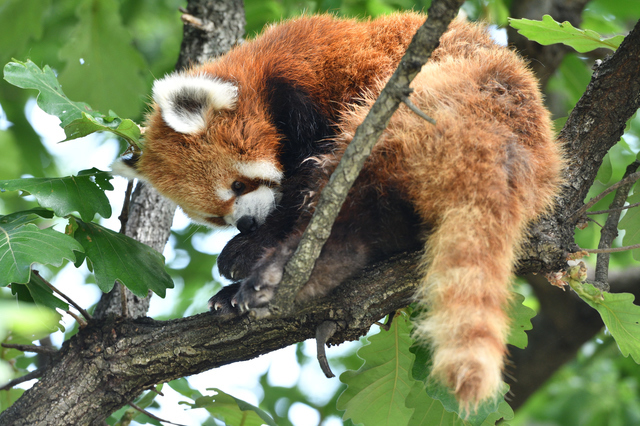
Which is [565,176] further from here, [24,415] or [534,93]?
[24,415]

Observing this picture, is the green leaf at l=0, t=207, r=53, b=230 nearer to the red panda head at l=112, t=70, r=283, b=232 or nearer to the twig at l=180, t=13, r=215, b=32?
the red panda head at l=112, t=70, r=283, b=232

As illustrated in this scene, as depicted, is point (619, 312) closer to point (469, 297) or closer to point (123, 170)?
point (469, 297)

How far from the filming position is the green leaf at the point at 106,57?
3.49 metres

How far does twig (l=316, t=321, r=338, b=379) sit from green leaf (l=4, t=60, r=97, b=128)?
133 cm

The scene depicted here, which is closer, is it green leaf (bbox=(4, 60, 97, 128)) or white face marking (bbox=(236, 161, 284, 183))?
green leaf (bbox=(4, 60, 97, 128))

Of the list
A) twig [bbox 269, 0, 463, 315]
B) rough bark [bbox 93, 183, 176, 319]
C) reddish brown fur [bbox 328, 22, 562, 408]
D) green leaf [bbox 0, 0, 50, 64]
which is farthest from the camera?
green leaf [bbox 0, 0, 50, 64]

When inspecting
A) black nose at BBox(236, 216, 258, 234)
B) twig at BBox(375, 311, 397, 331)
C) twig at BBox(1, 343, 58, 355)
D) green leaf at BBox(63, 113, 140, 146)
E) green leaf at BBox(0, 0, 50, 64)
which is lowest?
twig at BBox(375, 311, 397, 331)

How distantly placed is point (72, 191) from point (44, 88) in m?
0.45

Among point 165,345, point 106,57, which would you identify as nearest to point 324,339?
point 165,345

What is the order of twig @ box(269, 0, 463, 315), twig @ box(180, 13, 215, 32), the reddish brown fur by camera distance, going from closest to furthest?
1. twig @ box(269, 0, 463, 315)
2. the reddish brown fur
3. twig @ box(180, 13, 215, 32)

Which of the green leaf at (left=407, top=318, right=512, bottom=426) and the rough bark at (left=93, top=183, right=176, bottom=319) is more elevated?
the rough bark at (left=93, top=183, right=176, bottom=319)

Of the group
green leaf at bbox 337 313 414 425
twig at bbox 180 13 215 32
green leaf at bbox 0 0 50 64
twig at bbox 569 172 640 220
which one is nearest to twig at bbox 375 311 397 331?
green leaf at bbox 337 313 414 425

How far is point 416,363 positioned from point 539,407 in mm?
5069

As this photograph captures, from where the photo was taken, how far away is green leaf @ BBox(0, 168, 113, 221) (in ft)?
6.85
